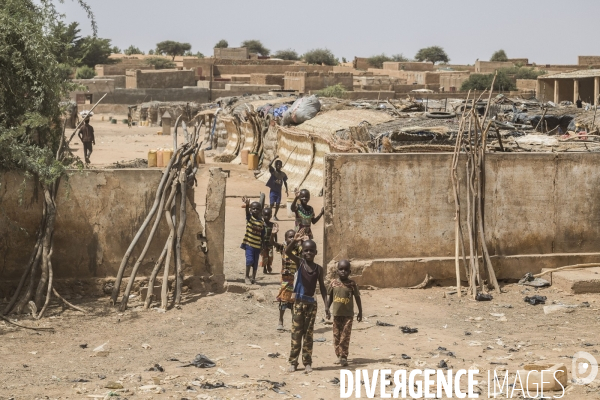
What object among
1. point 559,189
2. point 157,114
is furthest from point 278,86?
point 559,189

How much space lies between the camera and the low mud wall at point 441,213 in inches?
419

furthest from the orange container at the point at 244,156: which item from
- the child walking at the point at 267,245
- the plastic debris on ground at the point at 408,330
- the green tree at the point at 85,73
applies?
the green tree at the point at 85,73

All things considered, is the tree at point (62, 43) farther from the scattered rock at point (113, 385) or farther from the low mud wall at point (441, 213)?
the scattered rock at point (113, 385)

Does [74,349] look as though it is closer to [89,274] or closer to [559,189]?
[89,274]

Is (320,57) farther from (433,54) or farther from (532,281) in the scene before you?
(532,281)

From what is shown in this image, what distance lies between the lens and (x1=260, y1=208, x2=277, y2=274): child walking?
10.8m

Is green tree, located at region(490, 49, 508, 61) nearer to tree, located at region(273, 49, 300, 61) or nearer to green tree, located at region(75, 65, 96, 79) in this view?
tree, located at region(273, 49, 300, 61)

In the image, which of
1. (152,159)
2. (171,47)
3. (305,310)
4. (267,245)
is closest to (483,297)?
(267,245)

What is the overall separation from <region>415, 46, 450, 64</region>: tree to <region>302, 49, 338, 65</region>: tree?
22.0m

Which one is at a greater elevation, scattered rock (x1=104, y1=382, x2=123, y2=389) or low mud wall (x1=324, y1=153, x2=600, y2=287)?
low mud wall (x1=324, y1=153, x2=600, y2=287)

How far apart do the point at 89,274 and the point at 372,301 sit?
10.7 feet

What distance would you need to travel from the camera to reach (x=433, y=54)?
10650 cm

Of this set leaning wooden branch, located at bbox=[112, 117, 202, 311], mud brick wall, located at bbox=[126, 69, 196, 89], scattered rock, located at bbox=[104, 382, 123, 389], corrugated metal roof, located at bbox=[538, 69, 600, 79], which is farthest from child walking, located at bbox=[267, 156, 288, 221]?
mud brick wall, located at bbox=[126, 69, 196, 89]

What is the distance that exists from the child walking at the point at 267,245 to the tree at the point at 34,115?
7.90ft
